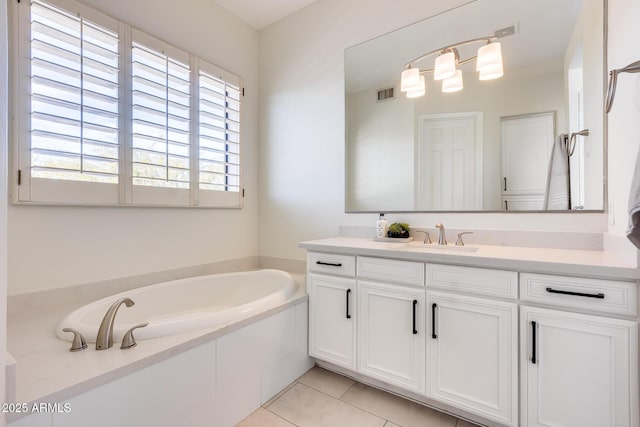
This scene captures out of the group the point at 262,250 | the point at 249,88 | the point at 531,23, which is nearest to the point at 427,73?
the point at 531,23

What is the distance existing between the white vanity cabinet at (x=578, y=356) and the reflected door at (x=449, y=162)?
757 mm

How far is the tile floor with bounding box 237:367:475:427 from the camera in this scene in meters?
1.50

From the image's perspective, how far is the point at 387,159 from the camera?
7.29ft

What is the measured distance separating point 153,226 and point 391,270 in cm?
166

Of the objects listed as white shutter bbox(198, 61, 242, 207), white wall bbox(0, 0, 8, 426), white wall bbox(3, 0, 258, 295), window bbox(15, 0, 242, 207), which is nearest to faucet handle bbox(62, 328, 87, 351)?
white wall bbox(0, 0, 8, 426)

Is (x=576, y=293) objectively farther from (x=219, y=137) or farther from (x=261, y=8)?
(x=261, y=8)

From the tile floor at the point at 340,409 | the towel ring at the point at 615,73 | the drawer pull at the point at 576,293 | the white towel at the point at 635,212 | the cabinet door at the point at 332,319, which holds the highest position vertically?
the towel ring at the point at 615,73

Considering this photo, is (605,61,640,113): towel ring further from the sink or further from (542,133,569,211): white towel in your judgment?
the sink

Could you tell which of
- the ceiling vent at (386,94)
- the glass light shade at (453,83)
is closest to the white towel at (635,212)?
the glass light shade at (453,83)

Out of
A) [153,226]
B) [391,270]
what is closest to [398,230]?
[391,270]

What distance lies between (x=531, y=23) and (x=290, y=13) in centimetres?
190

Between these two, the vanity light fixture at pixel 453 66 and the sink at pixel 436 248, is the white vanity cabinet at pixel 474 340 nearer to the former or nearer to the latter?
the sink at pixel 436 248

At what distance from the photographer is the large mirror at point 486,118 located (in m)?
1.57

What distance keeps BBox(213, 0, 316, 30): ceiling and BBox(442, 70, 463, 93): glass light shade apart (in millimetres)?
1423
